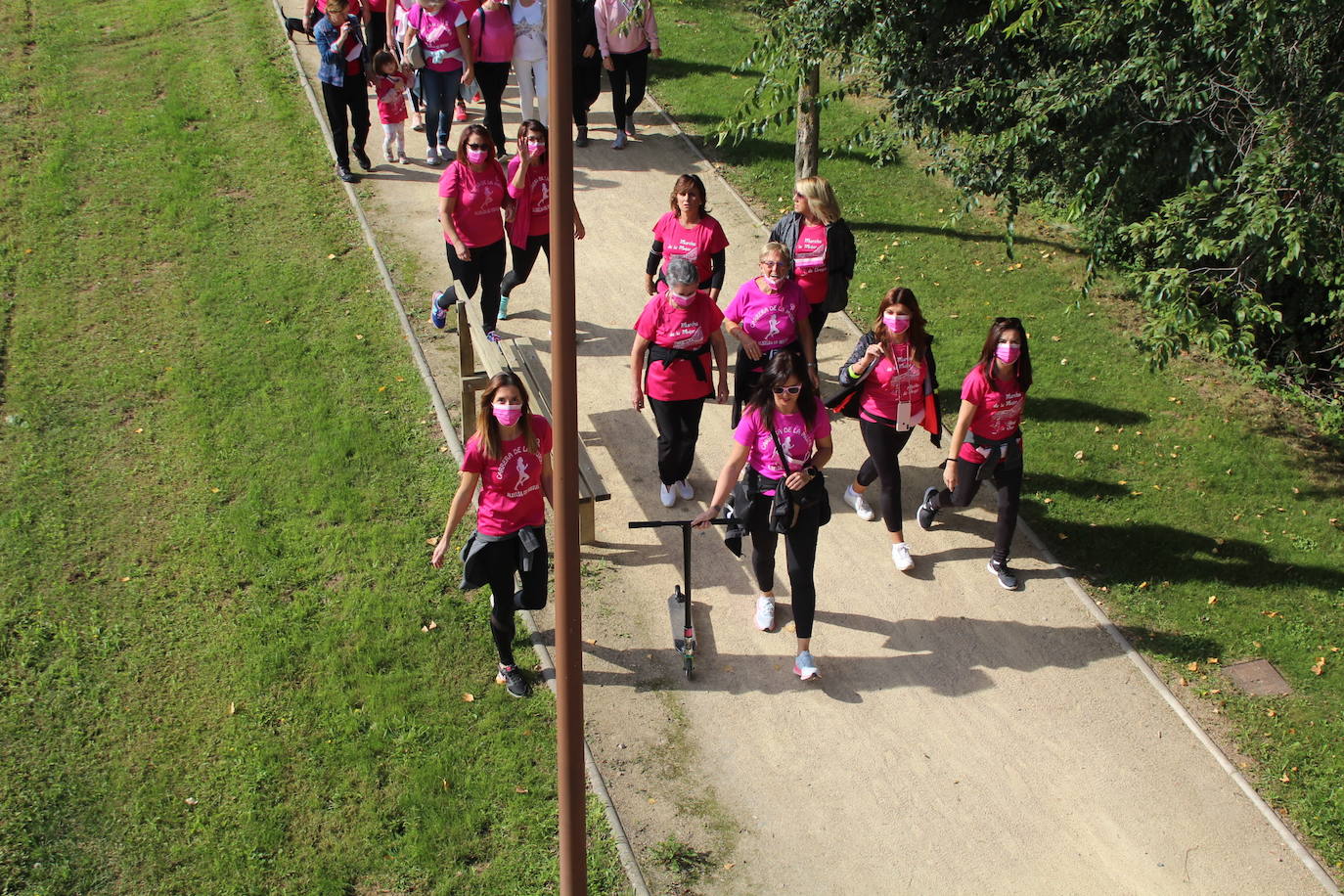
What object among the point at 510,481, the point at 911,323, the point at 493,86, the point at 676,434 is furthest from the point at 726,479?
the point at 493,86

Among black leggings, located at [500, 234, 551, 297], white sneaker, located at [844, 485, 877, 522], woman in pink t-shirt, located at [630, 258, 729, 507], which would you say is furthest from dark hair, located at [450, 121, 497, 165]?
white sneaker, located at [844, 485, 877, 522]

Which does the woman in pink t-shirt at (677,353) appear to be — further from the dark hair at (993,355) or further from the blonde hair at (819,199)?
the dark hair at (993,355)

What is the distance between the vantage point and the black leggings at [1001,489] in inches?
309

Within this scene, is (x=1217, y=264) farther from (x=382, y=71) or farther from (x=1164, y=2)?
(x=382, y=71)

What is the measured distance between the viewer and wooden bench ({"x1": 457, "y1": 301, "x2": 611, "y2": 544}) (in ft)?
26.1

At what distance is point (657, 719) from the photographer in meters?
7.06

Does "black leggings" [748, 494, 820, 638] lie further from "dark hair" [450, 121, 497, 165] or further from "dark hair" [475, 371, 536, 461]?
"dark hair" [450, 121, 497, 165]

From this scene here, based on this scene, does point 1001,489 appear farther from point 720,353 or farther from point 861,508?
point 720,353

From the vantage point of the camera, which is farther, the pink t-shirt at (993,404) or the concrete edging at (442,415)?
the pink t-shirt at (993,404)

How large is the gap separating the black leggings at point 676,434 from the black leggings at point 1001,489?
5.74 ft

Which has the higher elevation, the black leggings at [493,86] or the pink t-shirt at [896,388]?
the black leggings at [493,86]

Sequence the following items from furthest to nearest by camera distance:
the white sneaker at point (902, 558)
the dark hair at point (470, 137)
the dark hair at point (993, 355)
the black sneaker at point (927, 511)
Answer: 1. the dark hair at point (470, 137)
2. the black sneaker at point (927, 511)
3. the white sneaker at point (902, 558)
4. the dark hair at point (993, 355)

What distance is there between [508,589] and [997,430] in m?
3.21

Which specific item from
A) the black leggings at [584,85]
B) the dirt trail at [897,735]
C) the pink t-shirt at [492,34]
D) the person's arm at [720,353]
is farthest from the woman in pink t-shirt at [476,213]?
the black leggings at [584,85]
